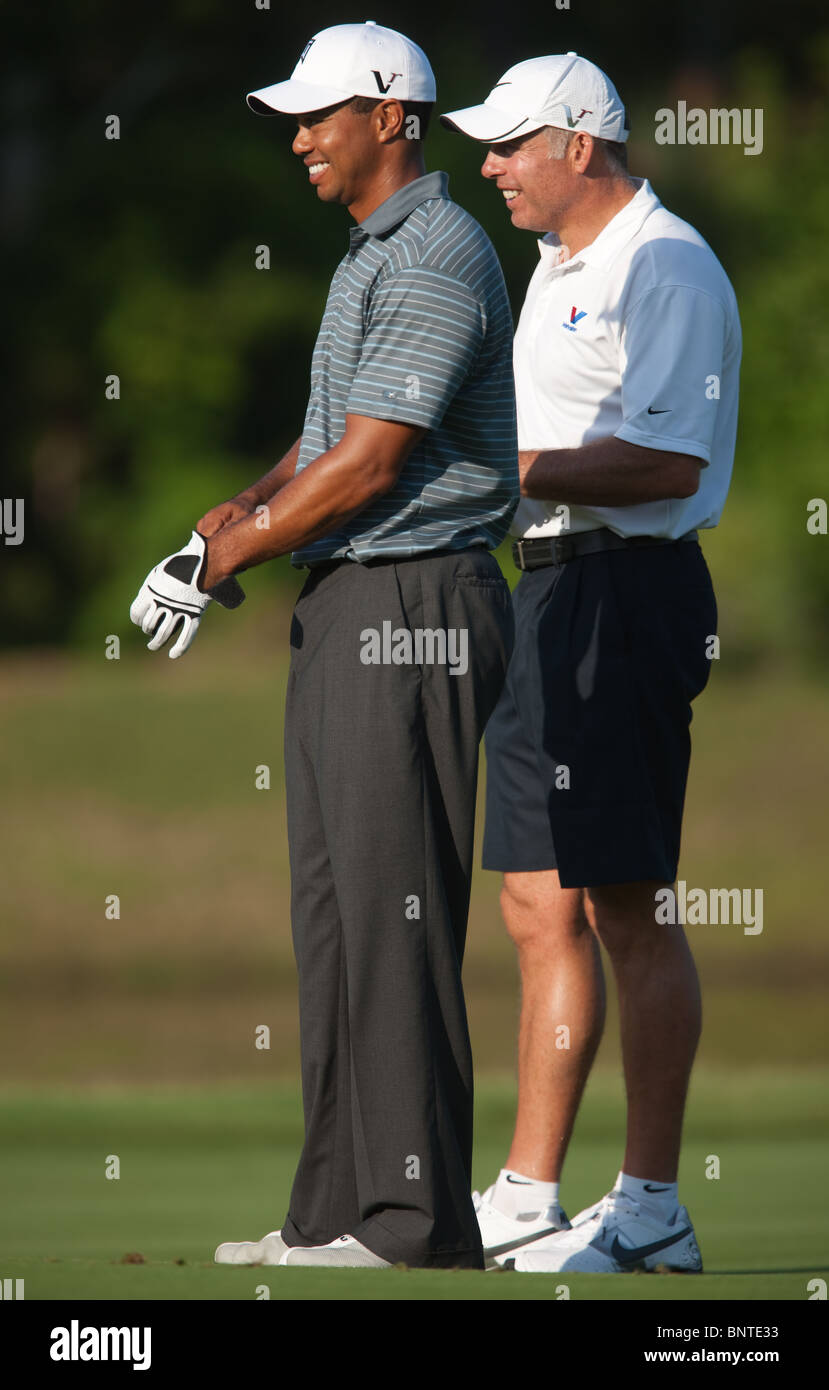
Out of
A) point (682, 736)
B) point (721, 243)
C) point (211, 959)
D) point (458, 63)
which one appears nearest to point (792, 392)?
point (721, 243)

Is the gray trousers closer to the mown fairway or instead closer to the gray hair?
the mown fairway

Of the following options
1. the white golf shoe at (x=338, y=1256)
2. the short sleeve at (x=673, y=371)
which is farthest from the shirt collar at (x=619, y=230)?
the white golf shoe at (x=338, y=1256)

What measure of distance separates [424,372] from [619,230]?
0.85 m

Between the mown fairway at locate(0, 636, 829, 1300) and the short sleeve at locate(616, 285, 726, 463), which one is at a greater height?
the short sleeve at locate(616, 285, 726, 463)

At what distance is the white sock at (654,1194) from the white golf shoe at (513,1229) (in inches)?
5.5

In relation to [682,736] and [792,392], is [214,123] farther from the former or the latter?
[682,736]

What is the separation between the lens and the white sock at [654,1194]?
297 cm

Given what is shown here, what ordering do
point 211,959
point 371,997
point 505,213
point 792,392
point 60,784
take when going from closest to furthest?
1. point 371,997
2. point 211,959
3. point 60,784
4. point 792,392
5. point 505,213

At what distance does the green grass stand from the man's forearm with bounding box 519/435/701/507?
3.78 feet

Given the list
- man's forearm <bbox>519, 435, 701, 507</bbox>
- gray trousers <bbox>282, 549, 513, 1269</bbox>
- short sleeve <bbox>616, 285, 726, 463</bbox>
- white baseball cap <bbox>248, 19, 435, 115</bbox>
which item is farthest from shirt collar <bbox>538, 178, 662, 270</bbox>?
gray trousers <bbox>282, 549, 513, 1269</bbox>

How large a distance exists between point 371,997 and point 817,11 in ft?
57.2

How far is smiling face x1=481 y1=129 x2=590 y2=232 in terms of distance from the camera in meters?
3.22

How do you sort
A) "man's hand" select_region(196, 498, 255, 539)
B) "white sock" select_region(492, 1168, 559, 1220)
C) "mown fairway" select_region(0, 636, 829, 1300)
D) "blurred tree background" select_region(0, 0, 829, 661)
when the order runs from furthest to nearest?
"blurred tree background" select_region(0, 0, 829, 661), "mown fairway" select_region(0, 636, 829, 1300), "white sock" select_region(492, 1168, 559, 1220), "man's hand" select_region(196, 498, 255, 539)

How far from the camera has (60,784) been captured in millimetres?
12859
